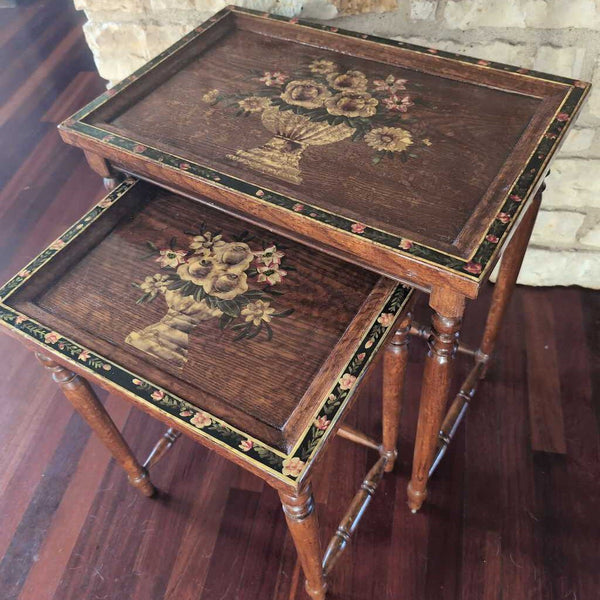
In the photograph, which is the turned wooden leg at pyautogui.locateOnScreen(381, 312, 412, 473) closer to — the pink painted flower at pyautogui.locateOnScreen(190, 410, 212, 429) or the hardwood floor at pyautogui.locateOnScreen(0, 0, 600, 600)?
the hardwood floor at pyautogui.locateOnScreen(0, 0, 600, 600)

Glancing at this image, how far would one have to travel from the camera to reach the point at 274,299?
107 centimetres

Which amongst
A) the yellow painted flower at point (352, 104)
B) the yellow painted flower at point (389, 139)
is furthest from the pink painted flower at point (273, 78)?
the yellow painted flower at point (389, 139)

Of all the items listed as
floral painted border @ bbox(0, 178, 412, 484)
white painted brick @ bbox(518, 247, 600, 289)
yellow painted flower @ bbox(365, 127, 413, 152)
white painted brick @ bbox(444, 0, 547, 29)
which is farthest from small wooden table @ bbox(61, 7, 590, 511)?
white painted brick @ bbox(518, 247, 600, 289)

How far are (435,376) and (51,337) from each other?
2.06 feet

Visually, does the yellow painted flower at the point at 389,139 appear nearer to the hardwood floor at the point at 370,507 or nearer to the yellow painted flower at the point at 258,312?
the yellow painted flower at the point at 258,312

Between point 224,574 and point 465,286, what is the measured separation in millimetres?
876

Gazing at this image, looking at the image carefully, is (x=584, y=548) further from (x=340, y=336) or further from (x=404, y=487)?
(x=340, y=336)

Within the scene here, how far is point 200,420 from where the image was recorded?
91 cm

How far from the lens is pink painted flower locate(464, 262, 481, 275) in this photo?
87cm

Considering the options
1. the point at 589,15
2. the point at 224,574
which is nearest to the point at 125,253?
the point at 224,574

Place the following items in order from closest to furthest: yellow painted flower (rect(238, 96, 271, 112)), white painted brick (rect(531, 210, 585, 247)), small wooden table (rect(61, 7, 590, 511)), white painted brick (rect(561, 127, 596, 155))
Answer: small wooden table (rect(61, 7, 590, 511))
yellow painted flower (rect(238, 96, 271, 112))
white painted brick (rect(561, 127, 596, 155))
white painted brick (rect(531, 210, 585, 247))

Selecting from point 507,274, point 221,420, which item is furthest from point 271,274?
point 507,274

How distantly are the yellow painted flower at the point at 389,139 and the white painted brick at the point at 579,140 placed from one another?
0.59 m

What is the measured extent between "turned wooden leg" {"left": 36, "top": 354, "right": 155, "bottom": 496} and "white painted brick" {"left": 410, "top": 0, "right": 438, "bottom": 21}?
103cm
